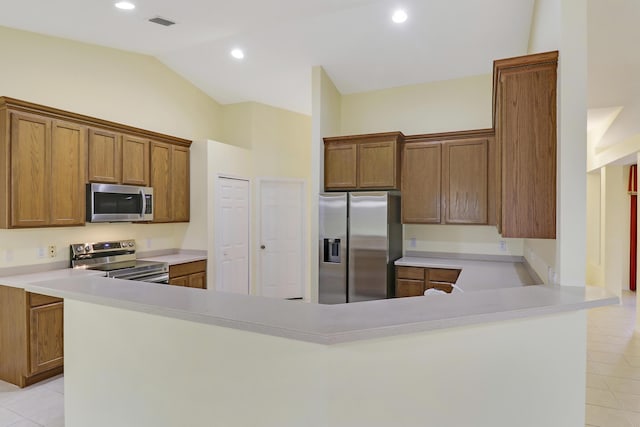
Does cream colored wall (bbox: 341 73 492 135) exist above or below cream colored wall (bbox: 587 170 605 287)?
above

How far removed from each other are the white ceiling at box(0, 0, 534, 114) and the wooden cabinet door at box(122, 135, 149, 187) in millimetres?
1140

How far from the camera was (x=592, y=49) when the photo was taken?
10.6ft

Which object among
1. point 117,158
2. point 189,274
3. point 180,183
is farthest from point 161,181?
point 189,274

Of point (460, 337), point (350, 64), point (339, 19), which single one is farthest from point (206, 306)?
point (350, 64)

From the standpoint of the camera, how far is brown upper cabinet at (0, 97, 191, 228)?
309cm

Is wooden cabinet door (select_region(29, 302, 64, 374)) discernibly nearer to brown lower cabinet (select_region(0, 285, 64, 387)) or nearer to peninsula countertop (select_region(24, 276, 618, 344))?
brown lower cabinet (select_region(0, 285, 64, 387))

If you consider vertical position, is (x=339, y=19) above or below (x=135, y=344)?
above

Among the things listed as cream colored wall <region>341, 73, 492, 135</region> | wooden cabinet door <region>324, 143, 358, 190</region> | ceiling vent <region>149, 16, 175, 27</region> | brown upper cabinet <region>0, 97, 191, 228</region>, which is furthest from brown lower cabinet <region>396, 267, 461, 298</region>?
ceiling vent <region>149, 16, 175, 27</region>

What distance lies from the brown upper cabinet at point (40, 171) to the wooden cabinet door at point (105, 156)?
12 cm

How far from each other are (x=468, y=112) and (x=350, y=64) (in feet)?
5.08

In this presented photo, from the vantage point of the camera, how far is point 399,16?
11.3 ft

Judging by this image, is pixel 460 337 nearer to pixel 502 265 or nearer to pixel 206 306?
pixel 206 306

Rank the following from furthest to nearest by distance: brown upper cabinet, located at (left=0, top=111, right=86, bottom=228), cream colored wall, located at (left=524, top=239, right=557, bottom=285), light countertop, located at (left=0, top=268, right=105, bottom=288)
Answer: brown upper cabinet, located at (left=0, top=111, right=86, bottom=228) → light countertop, located at (left=0, top=268, right=105, bottom=288) → cream colored wall, located at (left=524, top=239, right=557, bottom=285)

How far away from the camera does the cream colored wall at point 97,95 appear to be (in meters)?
3.40
